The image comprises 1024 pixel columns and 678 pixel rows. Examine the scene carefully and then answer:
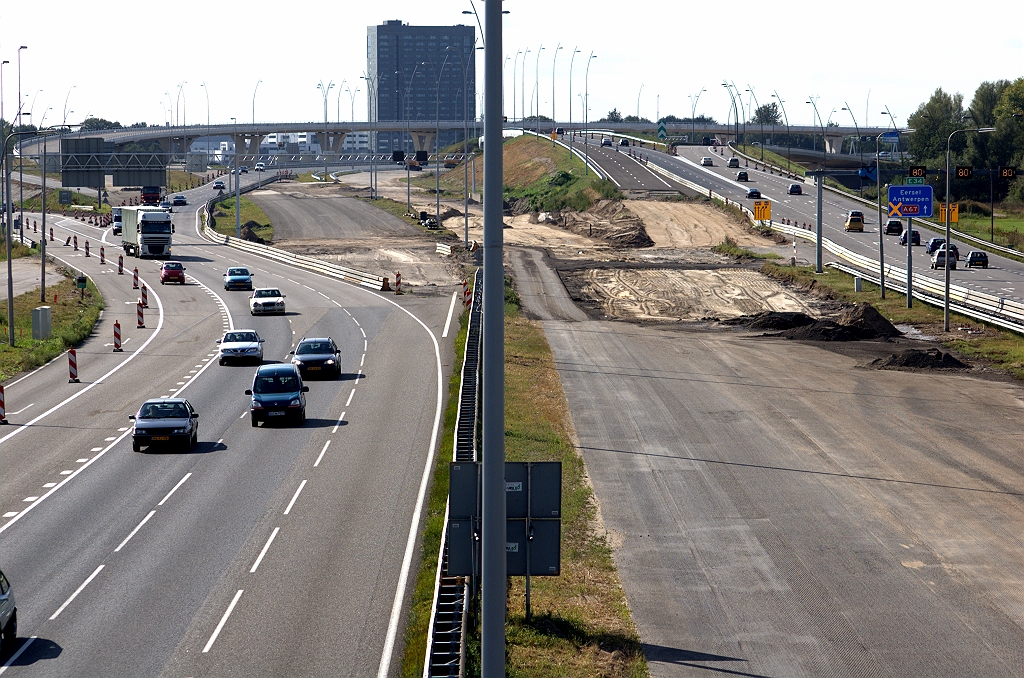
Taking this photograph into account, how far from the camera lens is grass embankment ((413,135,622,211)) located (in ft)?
407

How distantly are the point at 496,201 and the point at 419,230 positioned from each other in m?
106

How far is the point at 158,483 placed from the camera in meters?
27.9

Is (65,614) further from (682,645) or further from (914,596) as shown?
(914,596)

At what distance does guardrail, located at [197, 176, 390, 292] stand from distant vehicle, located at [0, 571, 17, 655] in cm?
5831

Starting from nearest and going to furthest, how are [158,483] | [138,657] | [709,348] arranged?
[138,657], [158,483], [709,348]

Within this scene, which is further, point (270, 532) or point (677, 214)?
point (677, 214)

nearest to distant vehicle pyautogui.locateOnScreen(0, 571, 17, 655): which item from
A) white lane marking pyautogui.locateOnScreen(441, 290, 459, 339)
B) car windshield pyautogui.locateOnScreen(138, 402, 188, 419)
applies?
car windshield pyautogui.locateOnScreen(138, 402, 188, 419)

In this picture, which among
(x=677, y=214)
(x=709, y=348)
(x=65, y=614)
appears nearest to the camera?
(x=65, y=614)

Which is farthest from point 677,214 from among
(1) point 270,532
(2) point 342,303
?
(1) point 270,532

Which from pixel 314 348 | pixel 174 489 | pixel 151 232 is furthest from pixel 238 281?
pixel 174 489

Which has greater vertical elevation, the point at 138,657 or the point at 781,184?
the point at 781,184

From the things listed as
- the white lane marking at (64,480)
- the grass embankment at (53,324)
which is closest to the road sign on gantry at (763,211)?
the grass embankment at (53,324)

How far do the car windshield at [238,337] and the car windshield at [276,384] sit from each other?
1305 centimetres

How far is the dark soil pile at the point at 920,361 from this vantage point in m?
45.4
